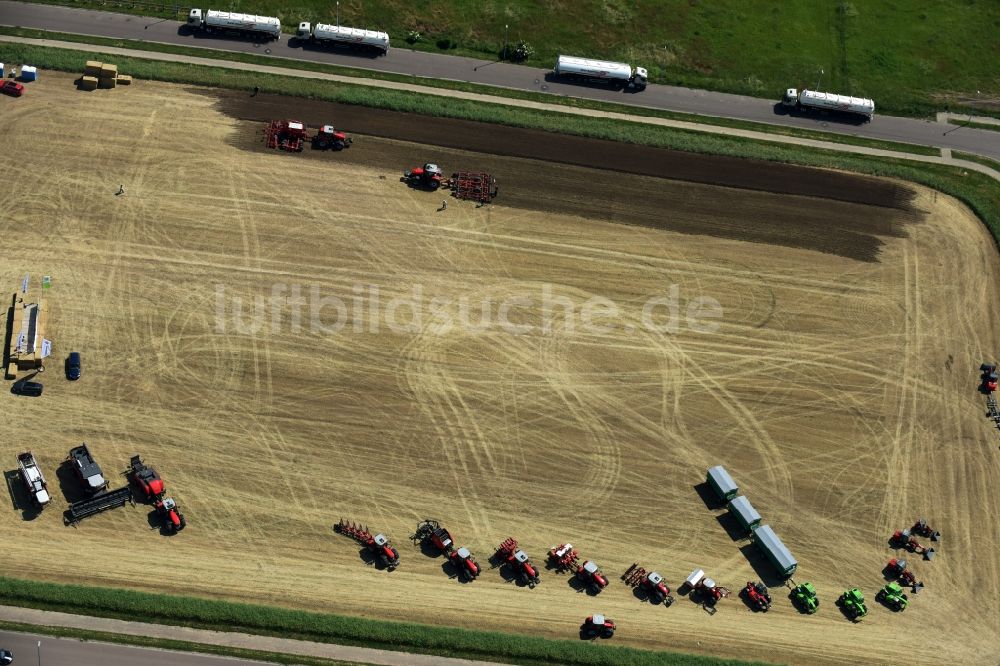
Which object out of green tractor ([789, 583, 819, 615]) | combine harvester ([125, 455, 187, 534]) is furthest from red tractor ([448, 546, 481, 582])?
green tractor ([789, 583, 819, 615])

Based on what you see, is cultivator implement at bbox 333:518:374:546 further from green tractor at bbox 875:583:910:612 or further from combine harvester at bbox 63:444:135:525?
green tractor at bbox 875:583:910:612

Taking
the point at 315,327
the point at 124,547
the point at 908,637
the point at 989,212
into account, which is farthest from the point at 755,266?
the point at 124,547

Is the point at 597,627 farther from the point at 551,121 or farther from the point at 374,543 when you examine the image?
the point at 551,121

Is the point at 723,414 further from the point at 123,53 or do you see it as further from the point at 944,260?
the point at 123,53

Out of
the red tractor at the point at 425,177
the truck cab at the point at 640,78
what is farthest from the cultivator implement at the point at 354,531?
the truck cab at the point at 640,78

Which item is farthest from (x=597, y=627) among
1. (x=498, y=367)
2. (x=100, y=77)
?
(x=100, y=77)

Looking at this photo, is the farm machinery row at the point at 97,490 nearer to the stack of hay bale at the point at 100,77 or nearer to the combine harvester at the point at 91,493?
the combine harvester at the point at 91,493

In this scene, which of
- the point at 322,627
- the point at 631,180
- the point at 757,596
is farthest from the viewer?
the point at 631,180
